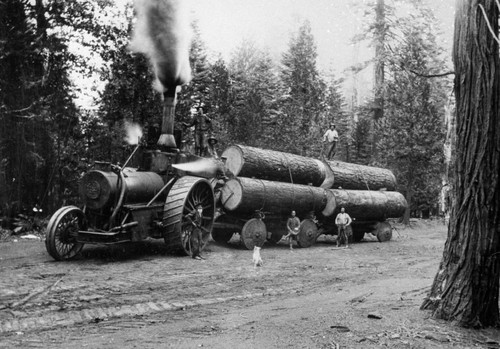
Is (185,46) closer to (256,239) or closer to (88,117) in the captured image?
(256,239)

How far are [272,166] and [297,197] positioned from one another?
1.22 metres

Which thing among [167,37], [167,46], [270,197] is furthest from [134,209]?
[270,197]

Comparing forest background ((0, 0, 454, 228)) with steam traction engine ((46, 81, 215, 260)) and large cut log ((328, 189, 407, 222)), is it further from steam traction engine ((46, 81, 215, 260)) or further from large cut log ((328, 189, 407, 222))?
large cut log ((328, 189, 407, 222))

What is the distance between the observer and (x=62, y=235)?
29.7ft

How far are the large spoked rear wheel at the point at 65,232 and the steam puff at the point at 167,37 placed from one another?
11.6ft

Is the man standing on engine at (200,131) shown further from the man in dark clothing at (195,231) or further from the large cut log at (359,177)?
the large cut log at (359,177)

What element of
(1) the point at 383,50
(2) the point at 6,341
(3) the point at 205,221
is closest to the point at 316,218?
(3) the point at 205,221

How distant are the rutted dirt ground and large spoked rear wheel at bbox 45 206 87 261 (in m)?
0.27

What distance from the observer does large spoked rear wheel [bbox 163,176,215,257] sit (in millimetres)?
9836

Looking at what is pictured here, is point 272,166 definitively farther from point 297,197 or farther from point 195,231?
point 195,231

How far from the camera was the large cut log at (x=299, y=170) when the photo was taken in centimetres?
1316

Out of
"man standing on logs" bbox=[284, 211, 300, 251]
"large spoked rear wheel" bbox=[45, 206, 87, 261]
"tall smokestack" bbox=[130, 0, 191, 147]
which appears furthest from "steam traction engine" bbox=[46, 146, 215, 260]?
"man standing on logs" bbox=[284, 211, 300, 251]

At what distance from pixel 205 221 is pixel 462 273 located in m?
7.16

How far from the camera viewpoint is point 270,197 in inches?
514
